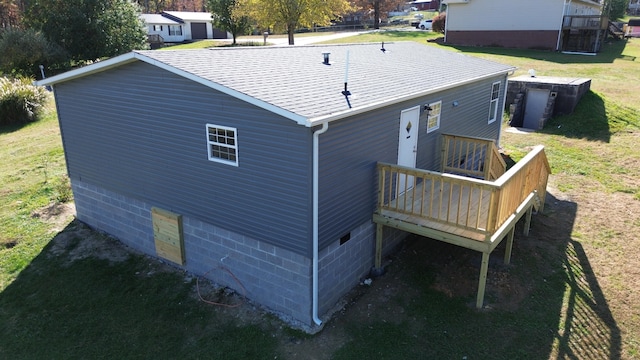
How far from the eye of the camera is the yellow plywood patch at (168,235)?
9.58 m

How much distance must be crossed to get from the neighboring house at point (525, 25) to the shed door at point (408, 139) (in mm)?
29578

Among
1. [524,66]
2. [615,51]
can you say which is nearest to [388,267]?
[524,66]

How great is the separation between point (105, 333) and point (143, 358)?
1.16 metres

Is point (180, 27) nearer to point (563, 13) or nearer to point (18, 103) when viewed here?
point (18, 103)

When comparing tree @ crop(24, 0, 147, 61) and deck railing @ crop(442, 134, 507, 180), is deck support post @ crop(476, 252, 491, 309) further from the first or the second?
tree @ crop(24, 0, 147, 61)

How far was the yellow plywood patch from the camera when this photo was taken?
958cm

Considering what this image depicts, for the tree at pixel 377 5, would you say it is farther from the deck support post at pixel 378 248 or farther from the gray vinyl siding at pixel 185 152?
the deck support post at pixel 378 248

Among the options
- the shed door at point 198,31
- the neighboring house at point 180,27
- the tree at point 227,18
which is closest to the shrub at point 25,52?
the tree at point 227,18

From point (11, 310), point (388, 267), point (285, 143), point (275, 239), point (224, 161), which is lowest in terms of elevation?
point (11, 310)

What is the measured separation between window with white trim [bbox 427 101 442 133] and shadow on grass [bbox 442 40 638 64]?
73.1ft

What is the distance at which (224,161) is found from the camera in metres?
8.20

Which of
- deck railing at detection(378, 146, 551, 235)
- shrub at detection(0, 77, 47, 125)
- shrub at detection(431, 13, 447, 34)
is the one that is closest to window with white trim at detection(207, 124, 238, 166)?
deck railing at detection(378, 146, 551, 235)

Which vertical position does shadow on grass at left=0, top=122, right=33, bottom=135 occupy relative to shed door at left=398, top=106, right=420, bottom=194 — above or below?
below

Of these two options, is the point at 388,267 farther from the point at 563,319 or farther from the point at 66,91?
the point at 66,91
